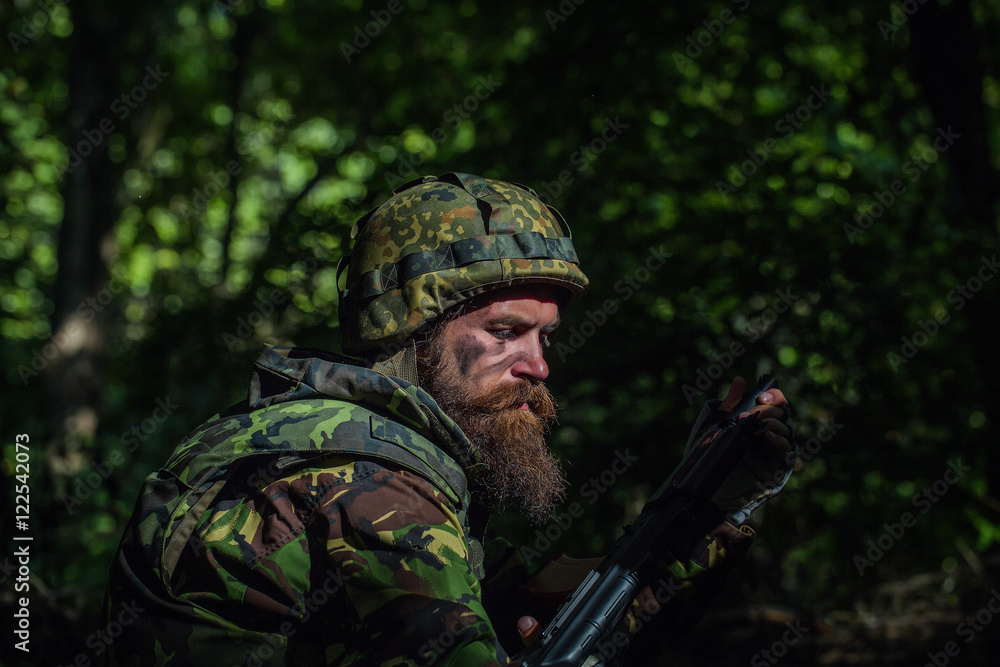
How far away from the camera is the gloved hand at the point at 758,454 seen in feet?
8.34

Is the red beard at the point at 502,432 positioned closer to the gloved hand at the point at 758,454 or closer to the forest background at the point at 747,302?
the gloved hand at the point at 758,454

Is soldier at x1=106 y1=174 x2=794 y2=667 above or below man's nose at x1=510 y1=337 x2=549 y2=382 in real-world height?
below

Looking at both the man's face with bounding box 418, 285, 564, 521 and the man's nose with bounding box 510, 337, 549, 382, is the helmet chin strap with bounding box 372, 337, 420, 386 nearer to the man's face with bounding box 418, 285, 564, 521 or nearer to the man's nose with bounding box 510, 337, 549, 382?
the man's face with bounding box 418, 285, 564, 521

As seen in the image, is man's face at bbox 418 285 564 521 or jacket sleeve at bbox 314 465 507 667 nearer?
jacket sleeve at bbox 314 465 507 667

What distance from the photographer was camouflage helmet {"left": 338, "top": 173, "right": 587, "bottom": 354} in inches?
105

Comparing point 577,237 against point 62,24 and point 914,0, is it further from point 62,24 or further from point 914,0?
point 62,24

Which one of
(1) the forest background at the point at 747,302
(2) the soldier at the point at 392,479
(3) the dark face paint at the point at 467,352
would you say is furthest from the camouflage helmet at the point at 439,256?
(1) the forest background at the point at 747,302

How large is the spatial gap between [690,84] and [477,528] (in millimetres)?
2810

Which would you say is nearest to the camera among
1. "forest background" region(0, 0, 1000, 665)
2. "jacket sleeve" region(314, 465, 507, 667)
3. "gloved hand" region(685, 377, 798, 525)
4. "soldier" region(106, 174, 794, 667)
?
"jacket sleeve" region(314, 465, 507, 667)

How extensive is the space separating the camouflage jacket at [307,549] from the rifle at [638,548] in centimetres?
32

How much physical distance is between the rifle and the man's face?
39 cm

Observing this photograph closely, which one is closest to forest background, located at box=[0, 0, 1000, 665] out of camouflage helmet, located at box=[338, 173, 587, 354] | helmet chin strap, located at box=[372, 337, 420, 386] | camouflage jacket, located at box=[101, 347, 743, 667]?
camouflage helmet, located at box=[338, 173, 587, 354]

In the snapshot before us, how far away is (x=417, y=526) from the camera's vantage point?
6.12 ft

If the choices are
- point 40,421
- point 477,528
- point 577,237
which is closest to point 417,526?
point 477,528
